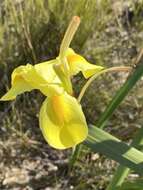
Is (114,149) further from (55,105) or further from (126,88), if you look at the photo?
(126,88)

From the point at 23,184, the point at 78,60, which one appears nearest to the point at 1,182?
the point at 23,184

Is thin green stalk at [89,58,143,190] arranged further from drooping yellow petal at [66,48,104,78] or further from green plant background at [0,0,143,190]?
green plant background at [0,0,143,190]

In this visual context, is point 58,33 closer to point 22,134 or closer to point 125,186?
point 22,134

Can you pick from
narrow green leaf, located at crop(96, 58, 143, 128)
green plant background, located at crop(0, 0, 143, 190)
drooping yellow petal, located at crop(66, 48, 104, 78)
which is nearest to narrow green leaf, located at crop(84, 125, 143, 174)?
drooping yellow petal, located at crop(66, 48, 104, 78)

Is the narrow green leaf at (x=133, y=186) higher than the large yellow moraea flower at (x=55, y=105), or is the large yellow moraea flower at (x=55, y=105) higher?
the large yellow moraea flower at (x=55, y=105)

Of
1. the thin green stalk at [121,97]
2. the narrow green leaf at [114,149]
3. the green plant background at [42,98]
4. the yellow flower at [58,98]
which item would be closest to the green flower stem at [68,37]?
the yellow flower at [58,98]

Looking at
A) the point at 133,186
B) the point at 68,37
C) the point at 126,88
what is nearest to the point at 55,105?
the point at 68,37

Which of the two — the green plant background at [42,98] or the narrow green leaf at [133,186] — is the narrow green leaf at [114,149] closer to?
the narrow green leaf at [133,186]
